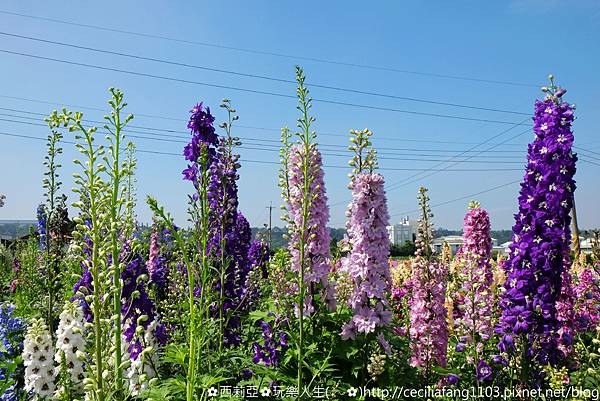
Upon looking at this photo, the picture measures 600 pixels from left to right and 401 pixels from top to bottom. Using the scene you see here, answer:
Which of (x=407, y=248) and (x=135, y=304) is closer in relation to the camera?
(x=135, y=304)

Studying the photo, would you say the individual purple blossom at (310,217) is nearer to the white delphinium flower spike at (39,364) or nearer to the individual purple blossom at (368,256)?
the individual purple blossom at (368,256)

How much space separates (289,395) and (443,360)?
1942 millimetres

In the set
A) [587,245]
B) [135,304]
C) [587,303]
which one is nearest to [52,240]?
[135,304]

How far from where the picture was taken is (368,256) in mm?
4426

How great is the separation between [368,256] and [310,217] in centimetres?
61

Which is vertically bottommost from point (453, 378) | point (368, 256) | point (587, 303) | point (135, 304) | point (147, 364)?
point (453, 378)

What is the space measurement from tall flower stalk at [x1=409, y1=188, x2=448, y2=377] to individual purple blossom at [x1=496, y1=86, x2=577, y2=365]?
0.57 meters

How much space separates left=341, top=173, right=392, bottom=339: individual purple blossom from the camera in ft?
14.4

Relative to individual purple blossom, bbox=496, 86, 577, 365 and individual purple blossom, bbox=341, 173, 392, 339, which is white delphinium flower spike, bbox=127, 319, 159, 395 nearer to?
individual purple blossom, bbox=341, 173, 392, 339

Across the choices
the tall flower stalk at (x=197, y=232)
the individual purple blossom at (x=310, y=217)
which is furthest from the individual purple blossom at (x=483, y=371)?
the tall flower stalk at (x=197, y=232)

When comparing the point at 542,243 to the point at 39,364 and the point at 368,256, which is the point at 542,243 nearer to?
the point at 368,256

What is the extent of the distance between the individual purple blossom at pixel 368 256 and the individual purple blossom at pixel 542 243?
1.23 meters

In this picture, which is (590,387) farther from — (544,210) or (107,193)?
(107,193)

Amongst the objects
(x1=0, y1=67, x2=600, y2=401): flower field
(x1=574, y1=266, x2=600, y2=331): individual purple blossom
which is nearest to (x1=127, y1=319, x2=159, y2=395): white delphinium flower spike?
(x1=0, y1=67, x2=600, y2=401): flower field
